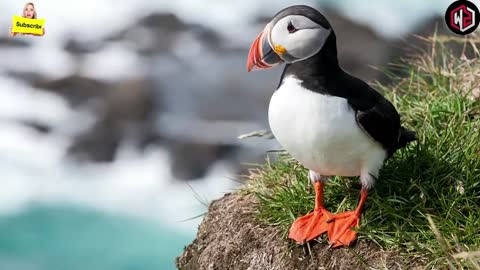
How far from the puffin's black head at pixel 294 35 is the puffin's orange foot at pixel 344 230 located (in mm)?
665

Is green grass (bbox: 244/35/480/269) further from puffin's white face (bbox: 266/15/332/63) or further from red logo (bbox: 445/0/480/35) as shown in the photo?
puffin's white face (bbox: 266/15/332/63)

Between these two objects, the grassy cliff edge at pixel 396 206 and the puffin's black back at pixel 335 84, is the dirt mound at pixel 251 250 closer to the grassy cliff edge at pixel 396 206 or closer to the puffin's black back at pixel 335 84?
the grassy cliff edge at pixel 396 206

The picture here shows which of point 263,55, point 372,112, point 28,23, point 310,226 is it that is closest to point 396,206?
point 310,226

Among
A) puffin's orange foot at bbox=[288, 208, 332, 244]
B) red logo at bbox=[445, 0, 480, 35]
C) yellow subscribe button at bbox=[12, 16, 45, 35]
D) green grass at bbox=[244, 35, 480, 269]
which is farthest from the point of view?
yellow subscribe button at bbox=[12, 16, 45, 35]

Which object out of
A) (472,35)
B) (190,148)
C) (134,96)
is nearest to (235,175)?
(472,35)

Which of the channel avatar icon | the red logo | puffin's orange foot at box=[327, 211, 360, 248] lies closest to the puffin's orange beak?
puffin's orange foot at box=[327, 211, 360, 248]

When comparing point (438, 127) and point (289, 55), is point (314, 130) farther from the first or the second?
point (438, 127)

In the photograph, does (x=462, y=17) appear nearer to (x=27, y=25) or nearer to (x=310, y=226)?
(x=310, y=226)

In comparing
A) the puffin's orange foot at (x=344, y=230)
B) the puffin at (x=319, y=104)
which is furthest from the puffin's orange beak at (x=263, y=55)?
the puffin's orange foot at (x=344, y=230)

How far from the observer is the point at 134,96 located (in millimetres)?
6691

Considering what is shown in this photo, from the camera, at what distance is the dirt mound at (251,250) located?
9.33 feet

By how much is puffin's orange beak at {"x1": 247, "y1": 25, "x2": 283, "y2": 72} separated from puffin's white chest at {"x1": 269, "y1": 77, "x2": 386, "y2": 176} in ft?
0.28

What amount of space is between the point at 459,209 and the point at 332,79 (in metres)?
0.77

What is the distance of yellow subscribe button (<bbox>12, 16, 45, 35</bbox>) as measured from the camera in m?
4.45
